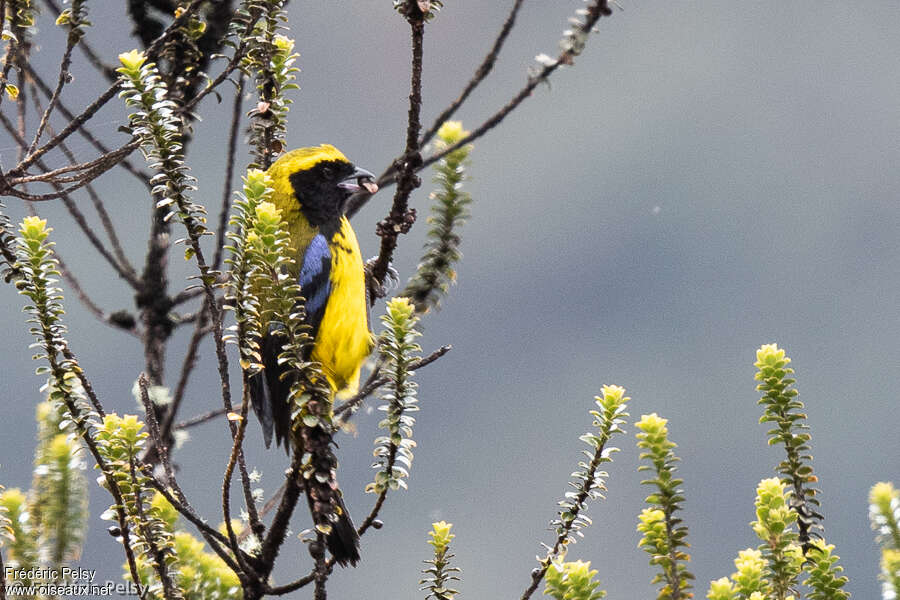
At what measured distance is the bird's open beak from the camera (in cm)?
464

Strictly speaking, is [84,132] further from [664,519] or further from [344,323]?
[664,519]

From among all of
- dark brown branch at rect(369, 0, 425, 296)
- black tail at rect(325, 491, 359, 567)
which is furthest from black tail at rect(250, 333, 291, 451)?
black tail at rect(325, 491, 359, 567)

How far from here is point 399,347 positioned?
255 cm

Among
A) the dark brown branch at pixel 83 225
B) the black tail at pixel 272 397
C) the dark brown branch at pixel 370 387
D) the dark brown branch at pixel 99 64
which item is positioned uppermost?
the dark brown branch at pixel 99 64

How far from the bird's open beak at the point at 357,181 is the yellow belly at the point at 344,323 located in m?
0.28

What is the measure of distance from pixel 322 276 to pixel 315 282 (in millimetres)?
47

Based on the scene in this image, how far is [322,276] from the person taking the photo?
13.8 ft

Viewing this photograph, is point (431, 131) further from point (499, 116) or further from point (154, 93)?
point (154, 93)

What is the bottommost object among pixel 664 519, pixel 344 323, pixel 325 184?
pixel 664 519

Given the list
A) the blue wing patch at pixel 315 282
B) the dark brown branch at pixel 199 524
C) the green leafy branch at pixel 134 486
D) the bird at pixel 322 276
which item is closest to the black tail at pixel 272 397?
the bird at pixel 322 276

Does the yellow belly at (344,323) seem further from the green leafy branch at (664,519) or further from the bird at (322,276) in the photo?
the green leafy branch at (664,519)

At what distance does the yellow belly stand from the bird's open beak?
0.90ft

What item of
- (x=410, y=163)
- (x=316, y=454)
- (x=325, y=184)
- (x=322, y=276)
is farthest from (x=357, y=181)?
(x=316, y=454)

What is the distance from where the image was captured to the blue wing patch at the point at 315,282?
413cm
